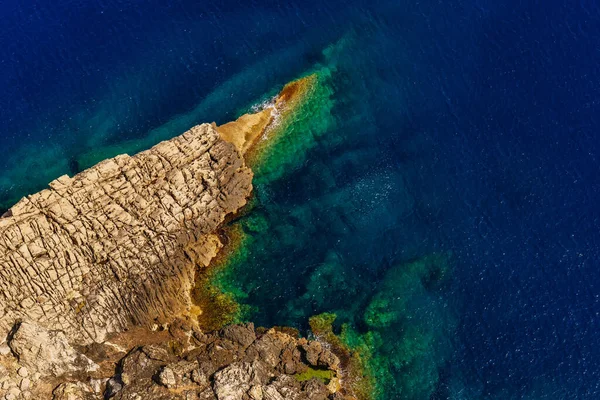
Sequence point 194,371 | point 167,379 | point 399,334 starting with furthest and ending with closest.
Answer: point 399,334 → point 194,371 → point 167,379

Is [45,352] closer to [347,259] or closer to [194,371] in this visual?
[194,371]

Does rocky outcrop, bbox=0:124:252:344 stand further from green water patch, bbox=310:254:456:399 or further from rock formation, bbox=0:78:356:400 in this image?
green water patch, bbox=310:254:456:399

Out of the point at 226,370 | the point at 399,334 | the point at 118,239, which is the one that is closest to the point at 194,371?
the point at 226,370

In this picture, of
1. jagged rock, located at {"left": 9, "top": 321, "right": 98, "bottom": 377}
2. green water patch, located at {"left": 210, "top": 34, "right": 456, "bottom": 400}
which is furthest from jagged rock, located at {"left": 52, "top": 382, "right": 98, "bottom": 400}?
green water patch, located at {"left": 210, "top": 34, "right": 456, "bottom": 400}

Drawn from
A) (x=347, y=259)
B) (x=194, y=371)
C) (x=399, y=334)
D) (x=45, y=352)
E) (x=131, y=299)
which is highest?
(x=45, y=352)

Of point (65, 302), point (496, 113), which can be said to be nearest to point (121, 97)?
point (65, 302)

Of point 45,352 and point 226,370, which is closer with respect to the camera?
point 45,352

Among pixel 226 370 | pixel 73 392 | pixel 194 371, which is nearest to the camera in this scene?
pixel 73 392

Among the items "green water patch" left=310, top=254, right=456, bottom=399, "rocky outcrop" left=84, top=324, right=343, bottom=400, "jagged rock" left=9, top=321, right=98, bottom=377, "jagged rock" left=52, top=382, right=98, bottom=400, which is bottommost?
"green water patch" left=310, top=254, right=456, bottom=399
